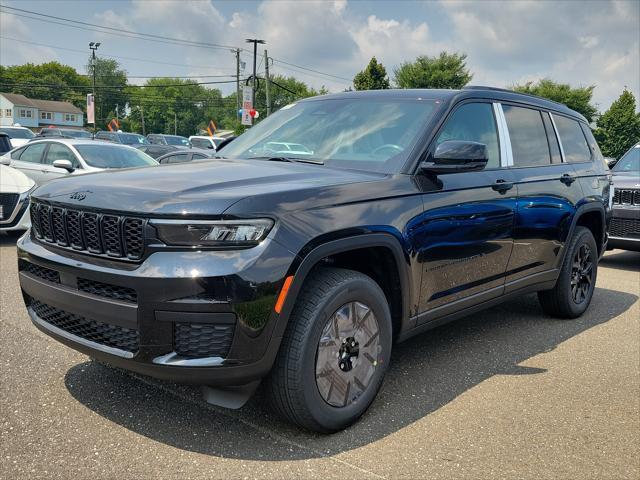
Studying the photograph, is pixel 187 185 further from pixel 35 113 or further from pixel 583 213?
pixel 35 113

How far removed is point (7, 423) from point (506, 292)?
324cm

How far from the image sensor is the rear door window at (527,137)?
444 cm

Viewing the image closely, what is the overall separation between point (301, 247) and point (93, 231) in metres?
0.96

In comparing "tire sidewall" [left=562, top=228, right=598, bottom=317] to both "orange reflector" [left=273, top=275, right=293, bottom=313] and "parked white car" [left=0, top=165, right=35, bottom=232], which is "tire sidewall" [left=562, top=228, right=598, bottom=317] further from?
"parked white car" [left=0, top=165, right=35, bottom=232]

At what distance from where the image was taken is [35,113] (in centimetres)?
10138

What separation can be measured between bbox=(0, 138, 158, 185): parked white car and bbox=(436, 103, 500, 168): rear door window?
23.6 ft

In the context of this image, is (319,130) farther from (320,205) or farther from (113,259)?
(113,259)

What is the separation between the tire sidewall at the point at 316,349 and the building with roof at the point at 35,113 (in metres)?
101

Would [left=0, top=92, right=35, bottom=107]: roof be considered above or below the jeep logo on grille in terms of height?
above

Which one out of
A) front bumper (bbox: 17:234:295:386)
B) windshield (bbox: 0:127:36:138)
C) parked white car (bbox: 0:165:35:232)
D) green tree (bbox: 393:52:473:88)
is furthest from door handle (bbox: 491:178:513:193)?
green tree (bbox: 393:52:473:88)

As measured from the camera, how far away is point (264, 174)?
3.15 metres

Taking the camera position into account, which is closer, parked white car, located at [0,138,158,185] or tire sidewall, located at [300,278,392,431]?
tire sidewall, located at [300,278,392,431]

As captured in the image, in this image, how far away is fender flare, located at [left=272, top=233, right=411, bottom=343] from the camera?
8.73 feet

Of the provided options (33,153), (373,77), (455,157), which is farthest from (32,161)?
(373,77)
